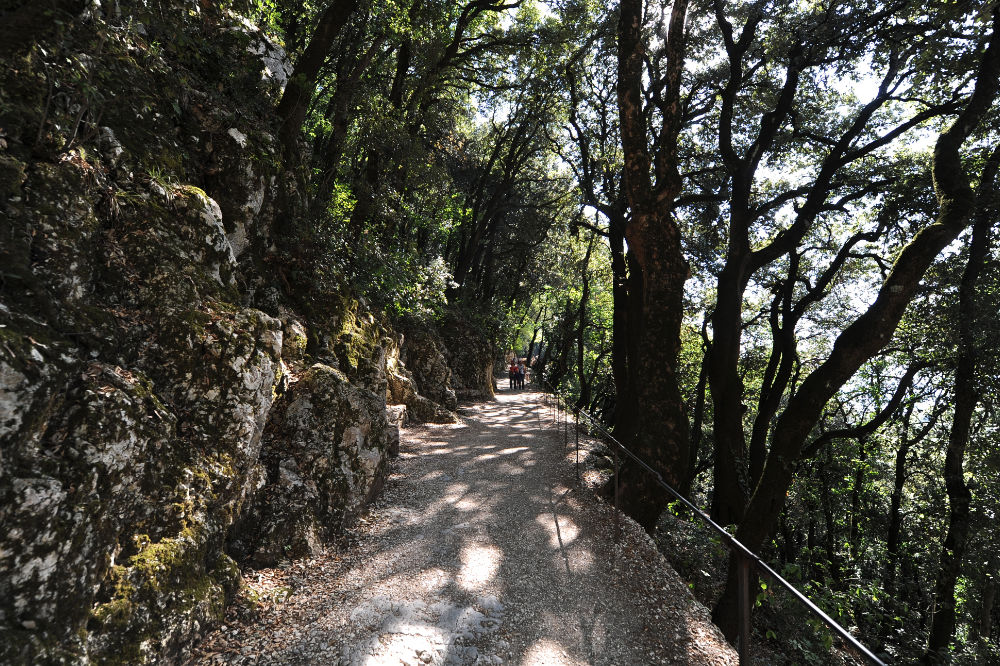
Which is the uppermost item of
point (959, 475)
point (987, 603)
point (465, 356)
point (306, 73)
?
point (306, 73)

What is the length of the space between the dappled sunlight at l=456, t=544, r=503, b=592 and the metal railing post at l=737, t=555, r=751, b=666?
2149 mm

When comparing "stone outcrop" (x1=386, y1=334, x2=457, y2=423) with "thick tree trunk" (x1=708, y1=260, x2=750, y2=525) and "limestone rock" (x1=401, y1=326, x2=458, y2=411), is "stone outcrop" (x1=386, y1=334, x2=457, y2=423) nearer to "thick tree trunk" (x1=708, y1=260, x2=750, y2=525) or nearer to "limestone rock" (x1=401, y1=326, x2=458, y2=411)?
"limestone rock" (x1=401, y1=326, x2=458, y2=411)

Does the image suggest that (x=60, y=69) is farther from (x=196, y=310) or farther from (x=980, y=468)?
(x=980, y=468)

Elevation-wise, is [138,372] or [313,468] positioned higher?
[138,372]

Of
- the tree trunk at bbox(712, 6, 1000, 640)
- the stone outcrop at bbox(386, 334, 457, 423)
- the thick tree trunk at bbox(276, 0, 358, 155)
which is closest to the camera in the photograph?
the tree trunk at bbox(712, 6, 1000, 640)

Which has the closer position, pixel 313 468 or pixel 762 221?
pixel 313 468

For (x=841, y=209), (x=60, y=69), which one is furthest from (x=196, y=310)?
(x=841, y=209)

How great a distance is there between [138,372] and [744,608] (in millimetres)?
4319

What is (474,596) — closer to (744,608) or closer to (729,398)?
(744,608)

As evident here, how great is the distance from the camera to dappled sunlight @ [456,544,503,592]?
13.5 feet

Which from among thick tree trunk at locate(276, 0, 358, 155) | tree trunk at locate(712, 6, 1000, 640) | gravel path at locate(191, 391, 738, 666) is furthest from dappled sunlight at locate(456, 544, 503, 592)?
thick tree trunk at locate(276, 0, 358, 155)

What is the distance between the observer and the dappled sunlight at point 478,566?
162 inches

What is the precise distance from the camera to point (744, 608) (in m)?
2.70

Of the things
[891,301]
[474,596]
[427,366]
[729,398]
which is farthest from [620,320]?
[474,596]
